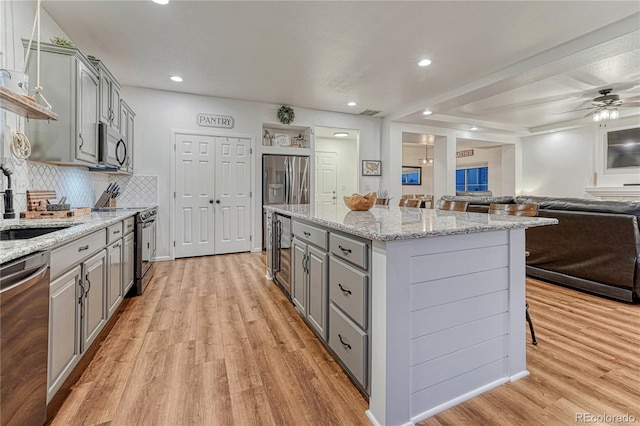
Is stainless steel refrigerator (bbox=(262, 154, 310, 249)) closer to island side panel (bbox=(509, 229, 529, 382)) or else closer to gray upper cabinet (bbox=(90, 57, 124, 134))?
gray upper cabinet (bbox=(90, 57, 124, 134))

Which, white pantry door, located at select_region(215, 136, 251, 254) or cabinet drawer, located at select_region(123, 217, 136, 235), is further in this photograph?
white pantry door, located at select_region(215, 136, 251, 254)

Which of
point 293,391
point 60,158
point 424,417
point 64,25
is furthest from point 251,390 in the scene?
point 64,25

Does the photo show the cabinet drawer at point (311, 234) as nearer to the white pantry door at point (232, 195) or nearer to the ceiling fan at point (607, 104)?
the white pantry door at point (232, 195)

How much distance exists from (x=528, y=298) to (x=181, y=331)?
319 cm

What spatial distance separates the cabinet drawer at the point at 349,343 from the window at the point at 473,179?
994cm

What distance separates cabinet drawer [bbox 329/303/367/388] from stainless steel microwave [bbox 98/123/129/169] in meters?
2.67

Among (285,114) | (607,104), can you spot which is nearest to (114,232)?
(285,114)

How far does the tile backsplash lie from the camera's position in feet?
7.23

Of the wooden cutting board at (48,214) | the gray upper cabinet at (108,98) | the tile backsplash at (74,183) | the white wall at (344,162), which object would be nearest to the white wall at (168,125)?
the tile backsplash at (74,183)

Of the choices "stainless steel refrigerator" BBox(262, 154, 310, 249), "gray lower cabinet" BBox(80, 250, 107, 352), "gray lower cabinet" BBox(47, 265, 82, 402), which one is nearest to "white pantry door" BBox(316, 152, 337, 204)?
"stainless steel refrigerator" BBox(262, 154, 310, 249)

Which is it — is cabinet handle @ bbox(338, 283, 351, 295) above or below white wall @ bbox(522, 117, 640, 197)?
below

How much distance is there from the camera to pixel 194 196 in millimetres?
4934

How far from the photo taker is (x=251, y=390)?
1610 millimetres

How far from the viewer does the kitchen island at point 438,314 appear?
1.32 meters
